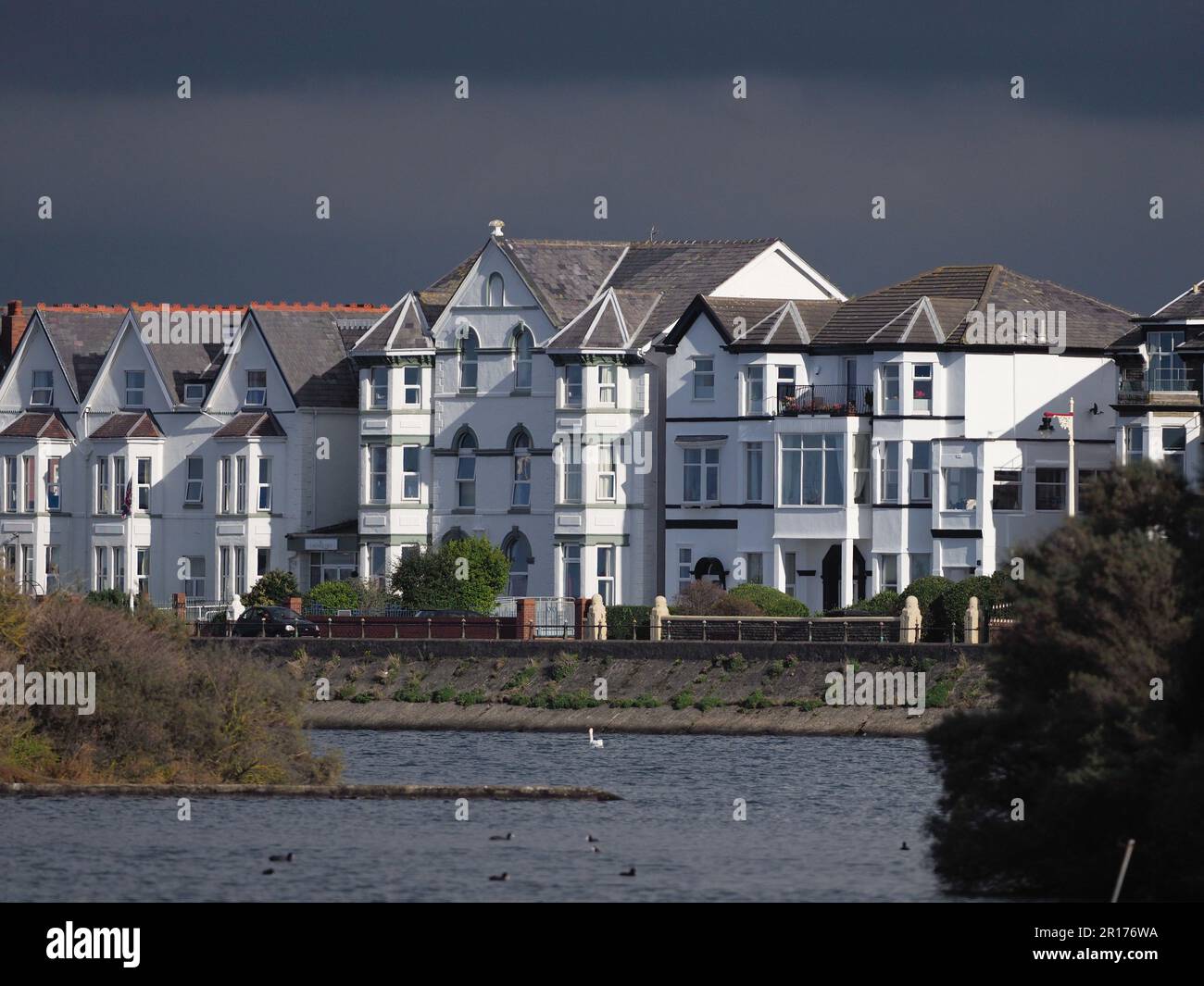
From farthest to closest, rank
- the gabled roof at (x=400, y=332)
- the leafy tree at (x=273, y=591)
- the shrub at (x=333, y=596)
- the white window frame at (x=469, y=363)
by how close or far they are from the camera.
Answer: the gabled roof at (x=400, y=332) < the white window frame at (x=469, y=363) < the leafy tree at (x=273, y=591) < the shrub at (x=333, y=596)

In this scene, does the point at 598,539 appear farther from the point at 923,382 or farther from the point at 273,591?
the point at 923,382

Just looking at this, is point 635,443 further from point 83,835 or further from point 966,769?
point 966,769

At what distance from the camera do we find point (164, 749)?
48562mm

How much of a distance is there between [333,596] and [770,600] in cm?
1321

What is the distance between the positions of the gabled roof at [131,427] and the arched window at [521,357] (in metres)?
13.2

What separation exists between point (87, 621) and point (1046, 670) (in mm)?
20190

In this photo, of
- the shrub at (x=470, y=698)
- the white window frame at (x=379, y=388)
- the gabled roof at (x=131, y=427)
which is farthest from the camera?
the gabled roof at (x=131, y=427)

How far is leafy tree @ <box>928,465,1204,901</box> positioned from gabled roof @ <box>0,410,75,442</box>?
6092 centimetres

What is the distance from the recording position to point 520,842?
4175cm

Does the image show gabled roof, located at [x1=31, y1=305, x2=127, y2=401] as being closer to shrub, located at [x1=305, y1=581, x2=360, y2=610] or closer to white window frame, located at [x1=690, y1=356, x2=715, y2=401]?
shrub, located at [x1=305, y1=581, x2=360, y2=610]

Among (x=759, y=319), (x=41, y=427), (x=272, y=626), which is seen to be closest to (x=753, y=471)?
(x=759, y=319)

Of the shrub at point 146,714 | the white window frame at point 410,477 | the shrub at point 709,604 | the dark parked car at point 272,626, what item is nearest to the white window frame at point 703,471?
the shrub at point 709,604

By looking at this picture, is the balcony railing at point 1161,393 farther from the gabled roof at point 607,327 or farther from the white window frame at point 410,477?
the white window frame at point 410,477

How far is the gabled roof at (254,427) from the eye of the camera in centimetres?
8812
